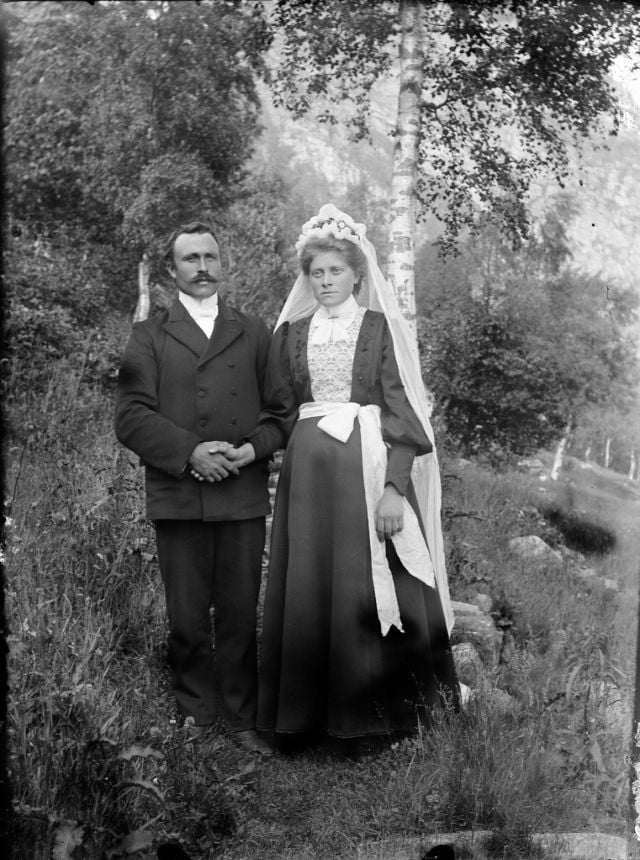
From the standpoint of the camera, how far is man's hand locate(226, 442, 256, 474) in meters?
3.74

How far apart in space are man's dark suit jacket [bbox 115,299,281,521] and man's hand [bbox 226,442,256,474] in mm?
35

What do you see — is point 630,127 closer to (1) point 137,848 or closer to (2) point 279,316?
(2) point 279,316

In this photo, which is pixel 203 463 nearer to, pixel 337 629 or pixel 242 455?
pixel 242 455

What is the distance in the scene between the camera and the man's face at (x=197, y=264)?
3791mm

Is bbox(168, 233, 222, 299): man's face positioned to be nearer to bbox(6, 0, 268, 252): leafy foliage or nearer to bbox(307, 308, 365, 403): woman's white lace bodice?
bbox(6, 0, 268, 252): leafy foliage

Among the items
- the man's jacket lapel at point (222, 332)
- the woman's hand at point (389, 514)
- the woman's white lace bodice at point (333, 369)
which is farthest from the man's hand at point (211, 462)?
the woman's hand at point (389, 514)

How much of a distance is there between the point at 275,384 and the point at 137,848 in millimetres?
1991

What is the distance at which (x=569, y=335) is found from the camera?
4.58 meters

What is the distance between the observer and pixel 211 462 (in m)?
3.71

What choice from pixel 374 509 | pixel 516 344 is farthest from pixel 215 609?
pixel 516 344

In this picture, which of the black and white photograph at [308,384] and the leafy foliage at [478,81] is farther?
the leafy foliage at [478,81]

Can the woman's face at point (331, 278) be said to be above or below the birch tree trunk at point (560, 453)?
Result: above

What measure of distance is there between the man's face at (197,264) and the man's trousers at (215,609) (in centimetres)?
106

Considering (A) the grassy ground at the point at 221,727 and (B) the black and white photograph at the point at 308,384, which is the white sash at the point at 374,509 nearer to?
(B) the black and white photograph at the point at 308,384
